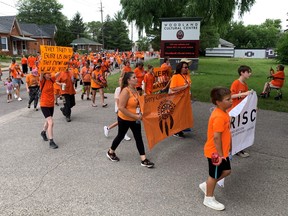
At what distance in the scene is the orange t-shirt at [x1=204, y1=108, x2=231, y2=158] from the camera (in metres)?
3.44

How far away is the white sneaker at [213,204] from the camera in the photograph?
148 inches

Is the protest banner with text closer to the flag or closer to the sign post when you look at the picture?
the flag

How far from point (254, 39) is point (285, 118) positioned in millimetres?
90749

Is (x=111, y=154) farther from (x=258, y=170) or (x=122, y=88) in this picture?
(x=258, y=170)

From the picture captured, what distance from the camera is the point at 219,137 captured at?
3455 millimetres

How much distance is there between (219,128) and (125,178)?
6.31 feet

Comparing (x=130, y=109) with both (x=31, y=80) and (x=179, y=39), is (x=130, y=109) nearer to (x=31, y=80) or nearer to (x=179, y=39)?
(x=31, y=80)

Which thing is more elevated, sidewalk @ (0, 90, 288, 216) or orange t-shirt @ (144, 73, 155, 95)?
orange t-shirt @ (144, 73, 155, 95)

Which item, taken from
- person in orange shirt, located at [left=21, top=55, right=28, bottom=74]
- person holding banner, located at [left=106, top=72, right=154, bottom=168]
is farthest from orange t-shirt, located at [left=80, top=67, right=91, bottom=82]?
person in orange shirt, located at [left=21, top=55, right=28, bottom=74]

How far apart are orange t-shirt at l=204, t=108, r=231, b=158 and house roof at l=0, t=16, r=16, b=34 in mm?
49385

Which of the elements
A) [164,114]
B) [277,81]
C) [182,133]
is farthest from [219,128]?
[277,81]

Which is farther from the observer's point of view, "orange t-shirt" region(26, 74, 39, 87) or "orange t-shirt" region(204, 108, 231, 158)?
"orange t-shirt" region(26, 74, 39, 87)

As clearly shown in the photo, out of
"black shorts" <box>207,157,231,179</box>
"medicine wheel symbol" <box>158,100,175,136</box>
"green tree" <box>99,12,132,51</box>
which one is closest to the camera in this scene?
"black shorts" <box>207,157,231,179</box>

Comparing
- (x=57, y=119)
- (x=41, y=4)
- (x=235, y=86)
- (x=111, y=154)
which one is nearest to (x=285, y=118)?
(x=235, y=86)
